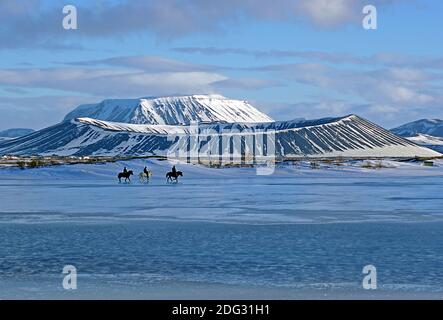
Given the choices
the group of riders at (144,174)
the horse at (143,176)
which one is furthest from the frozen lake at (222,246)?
the horse at (143,176)

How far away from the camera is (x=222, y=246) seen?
1833 cm

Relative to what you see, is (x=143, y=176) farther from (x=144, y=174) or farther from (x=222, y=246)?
(x=222, y=246)

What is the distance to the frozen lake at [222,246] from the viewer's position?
42.7 ft

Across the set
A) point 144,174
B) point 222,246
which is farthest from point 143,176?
point 222,246

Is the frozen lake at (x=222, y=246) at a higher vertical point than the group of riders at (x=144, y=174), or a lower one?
lower

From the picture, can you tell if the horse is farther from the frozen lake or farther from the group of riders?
the frozen lake

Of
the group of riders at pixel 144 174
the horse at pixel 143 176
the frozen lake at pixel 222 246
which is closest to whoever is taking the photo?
the frozen lake at pixel 222 246

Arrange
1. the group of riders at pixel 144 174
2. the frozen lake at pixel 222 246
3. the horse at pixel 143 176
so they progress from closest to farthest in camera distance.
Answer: the frozen lake at pixel 222 246, the group of riders at pixel 144 174, the horse at pixel 143 176

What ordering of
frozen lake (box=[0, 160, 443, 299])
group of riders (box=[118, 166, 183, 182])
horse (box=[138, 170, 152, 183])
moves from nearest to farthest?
1. frozen lake (box=[0, 160, 443, 299])
2. group of riders (box=[118, 166, 183, 182])
3. horse (box=[138, 170, 152, 183])

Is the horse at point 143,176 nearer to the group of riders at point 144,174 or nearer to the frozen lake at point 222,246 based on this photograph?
the group of riders at point 144,174

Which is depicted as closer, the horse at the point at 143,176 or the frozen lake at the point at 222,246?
the frozen lake at the point at 222,246

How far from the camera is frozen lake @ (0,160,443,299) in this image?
13000mm

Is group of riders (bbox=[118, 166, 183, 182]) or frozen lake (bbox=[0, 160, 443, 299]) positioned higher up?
group of riders (bbox=[118, 166, 183, 182])

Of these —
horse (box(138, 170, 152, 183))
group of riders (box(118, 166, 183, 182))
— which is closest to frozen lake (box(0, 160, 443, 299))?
group of riders (box(118, 166, 183, 182))
